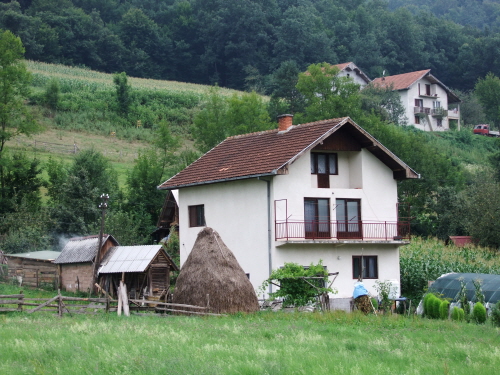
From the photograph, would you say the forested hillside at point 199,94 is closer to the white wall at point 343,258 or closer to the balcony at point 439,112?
the balcony at point 439,112

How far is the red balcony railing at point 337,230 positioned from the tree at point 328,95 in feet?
85.4

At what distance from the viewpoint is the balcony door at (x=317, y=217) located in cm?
3691

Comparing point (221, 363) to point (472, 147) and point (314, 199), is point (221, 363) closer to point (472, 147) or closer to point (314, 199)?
point (314, 199)

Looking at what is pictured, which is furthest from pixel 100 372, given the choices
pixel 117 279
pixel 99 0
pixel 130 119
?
pixel 99 0

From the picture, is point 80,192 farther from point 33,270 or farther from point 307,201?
point 307,201

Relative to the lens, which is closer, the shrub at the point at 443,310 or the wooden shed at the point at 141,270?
the shrub at the point at 443,310

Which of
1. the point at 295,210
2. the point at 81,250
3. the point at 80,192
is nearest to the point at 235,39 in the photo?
the point at 80,192

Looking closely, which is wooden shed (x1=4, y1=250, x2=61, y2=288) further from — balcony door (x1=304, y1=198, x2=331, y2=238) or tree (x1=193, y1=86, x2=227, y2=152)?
tree (x1=193, y1=86, x2=227, y2=152)

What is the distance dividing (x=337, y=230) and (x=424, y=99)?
70.3 meters

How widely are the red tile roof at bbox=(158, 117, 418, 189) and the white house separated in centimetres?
8

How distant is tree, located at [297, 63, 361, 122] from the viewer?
65000 mm

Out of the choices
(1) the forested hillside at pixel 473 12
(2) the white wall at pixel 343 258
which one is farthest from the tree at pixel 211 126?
(1) the forested hillside at pixel 473 12

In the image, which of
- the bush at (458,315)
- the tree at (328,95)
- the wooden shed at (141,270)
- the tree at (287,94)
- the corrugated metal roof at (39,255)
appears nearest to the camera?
the bush at (458,315)

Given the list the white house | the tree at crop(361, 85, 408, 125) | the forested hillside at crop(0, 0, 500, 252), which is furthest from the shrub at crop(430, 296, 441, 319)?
the tree at crop(361, 85, 408, 125)
